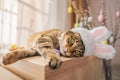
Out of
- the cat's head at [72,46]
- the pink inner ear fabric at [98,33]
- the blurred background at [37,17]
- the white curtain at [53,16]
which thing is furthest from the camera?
the white curtain at [53,16]

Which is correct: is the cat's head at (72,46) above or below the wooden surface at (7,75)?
above

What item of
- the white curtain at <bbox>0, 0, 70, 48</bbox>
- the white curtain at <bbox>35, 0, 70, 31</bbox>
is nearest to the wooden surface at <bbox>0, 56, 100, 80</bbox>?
the white curtain at <bbox>0, 0, 70, 48</bbox>

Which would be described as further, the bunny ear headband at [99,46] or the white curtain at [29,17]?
the white curtain at [29,17]


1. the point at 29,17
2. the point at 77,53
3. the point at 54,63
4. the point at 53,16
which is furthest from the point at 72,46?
the point at 53,16

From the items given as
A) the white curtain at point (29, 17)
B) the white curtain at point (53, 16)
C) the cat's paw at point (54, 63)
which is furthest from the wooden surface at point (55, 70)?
the white curtain at point (53, 16)

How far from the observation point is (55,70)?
47 cm

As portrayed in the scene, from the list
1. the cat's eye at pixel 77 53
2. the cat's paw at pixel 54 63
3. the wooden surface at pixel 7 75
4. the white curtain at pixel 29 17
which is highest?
the white curtain at pixel 29 17

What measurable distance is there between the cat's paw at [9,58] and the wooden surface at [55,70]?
27 mm

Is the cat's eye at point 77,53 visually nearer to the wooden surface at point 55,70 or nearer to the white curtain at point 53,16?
the wooden surface at point 55,70

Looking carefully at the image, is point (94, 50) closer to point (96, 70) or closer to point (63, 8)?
point (96, 70)

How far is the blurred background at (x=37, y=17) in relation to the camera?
3.22ft

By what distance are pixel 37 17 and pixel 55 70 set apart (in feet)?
2.47

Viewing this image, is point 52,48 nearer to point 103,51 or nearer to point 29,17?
point 103,51

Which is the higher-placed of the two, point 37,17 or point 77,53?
point 37,17
